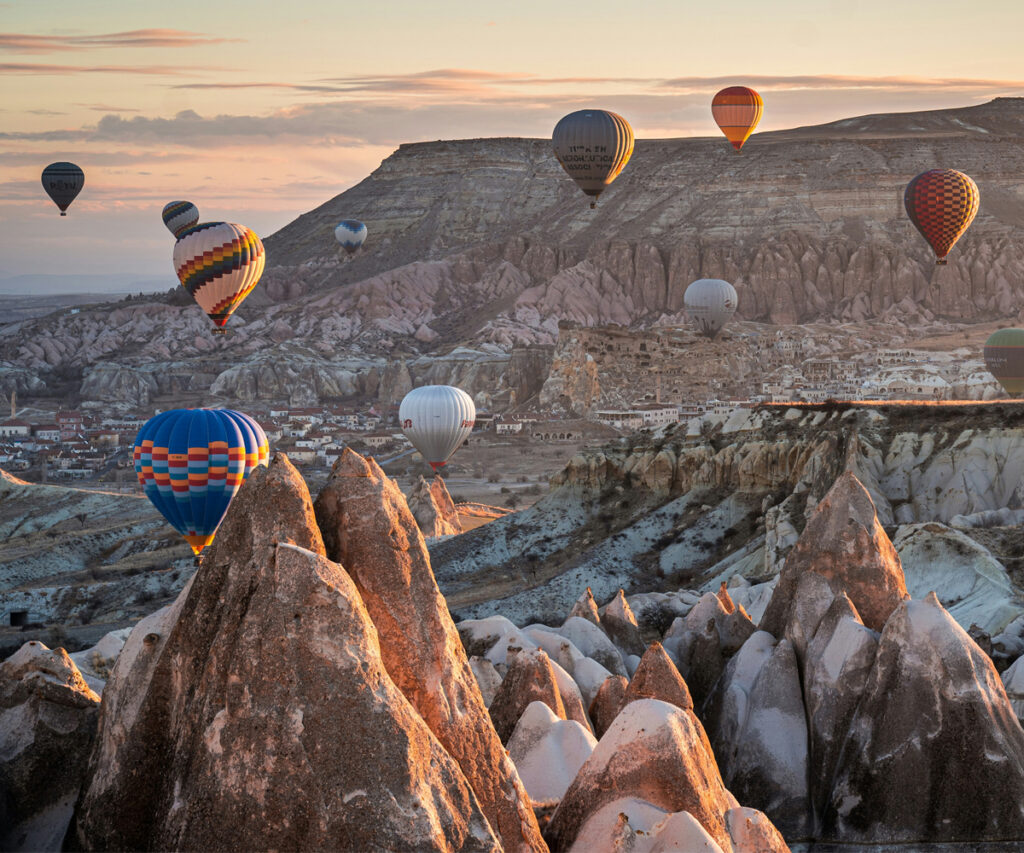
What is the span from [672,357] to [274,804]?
324ft

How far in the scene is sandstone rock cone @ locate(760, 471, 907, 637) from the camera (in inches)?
758

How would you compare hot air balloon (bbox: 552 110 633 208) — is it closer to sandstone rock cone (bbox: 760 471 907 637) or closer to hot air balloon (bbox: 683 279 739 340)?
hot air balloon (bbox: 683 279 739 340)

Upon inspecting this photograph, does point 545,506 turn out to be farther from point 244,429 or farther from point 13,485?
point 13,485

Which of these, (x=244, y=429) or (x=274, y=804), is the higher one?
(x=274, y=804)

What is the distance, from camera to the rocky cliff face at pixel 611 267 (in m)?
133

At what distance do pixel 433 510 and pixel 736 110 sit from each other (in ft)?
165

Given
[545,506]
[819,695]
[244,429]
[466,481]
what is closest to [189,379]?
[466,481]

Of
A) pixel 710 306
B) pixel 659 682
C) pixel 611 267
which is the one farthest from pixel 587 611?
pixel 611 267

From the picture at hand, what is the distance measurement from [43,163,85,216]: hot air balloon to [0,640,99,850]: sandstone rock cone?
8871cm

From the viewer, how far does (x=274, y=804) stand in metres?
9.46

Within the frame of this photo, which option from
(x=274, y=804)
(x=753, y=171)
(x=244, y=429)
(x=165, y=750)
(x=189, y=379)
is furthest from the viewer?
(x=753, y=171)

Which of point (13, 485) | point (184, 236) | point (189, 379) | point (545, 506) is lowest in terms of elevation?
point (189, 379)

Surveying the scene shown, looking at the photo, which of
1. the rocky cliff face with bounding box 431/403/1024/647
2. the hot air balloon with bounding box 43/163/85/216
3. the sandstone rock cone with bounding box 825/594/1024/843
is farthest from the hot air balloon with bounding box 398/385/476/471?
the sandstone rock cone with bounding box 825/594/1024/843

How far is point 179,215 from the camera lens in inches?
4783
